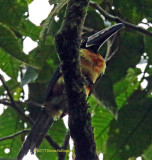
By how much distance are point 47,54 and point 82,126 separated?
110 centimetres

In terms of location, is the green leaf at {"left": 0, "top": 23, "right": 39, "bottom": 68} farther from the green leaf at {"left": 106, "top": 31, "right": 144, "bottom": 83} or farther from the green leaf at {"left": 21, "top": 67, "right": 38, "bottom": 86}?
the green leaf at {"left": 106, "top": 31, "right": 144, "bottom": 83}

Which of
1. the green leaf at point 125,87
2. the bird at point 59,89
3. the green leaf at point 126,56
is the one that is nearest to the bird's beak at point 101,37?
the bird at point 59,89

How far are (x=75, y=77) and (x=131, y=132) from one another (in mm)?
814

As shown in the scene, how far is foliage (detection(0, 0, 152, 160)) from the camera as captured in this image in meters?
2.32

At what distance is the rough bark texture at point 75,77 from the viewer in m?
1.89

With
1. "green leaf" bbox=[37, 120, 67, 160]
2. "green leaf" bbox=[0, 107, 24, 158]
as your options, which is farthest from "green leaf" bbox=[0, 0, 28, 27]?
"green leaf" bbox=[37, 120, 67, 160]

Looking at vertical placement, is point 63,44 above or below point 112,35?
below

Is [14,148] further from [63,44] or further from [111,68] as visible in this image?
[63,44]

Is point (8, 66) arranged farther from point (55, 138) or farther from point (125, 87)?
point (125, 87)

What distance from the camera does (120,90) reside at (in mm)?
3033

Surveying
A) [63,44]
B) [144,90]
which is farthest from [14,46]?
[144,90]

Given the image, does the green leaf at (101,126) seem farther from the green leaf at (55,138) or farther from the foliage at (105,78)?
the green leaf at (55,138)

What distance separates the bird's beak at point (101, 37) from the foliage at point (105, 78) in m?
0.05

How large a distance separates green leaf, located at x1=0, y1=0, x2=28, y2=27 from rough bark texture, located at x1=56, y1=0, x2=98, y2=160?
0.45 m
